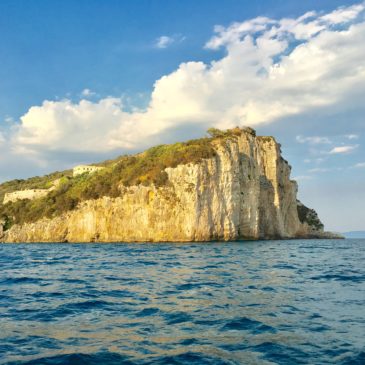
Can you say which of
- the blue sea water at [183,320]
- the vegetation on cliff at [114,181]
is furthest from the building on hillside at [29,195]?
the blue sea water at [183,320]

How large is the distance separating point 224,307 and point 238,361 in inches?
174

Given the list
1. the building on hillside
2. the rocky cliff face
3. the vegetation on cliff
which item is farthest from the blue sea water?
the building on hillside

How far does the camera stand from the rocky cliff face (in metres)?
60.7

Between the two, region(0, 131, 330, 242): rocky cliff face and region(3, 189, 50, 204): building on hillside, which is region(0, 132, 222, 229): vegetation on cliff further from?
region(3, 189, 50, 204): building on hillside

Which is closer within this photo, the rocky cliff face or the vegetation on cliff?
the rocky cliff face

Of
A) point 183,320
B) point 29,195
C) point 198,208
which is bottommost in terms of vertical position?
point 183,320

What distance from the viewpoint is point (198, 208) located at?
197ft

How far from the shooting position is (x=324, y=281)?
1642 cm

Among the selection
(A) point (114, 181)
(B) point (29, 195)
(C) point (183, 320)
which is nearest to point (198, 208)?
(A) point (114, 181)

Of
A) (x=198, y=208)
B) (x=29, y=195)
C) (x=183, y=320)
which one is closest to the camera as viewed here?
(x=183, y=320)

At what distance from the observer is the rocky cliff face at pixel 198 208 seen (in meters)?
60.7

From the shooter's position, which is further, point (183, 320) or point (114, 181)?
point (114, 181)

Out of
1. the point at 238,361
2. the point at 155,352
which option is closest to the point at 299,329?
the point at 238,361

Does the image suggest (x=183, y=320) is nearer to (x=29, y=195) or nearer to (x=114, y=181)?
(x=114, y=181)
